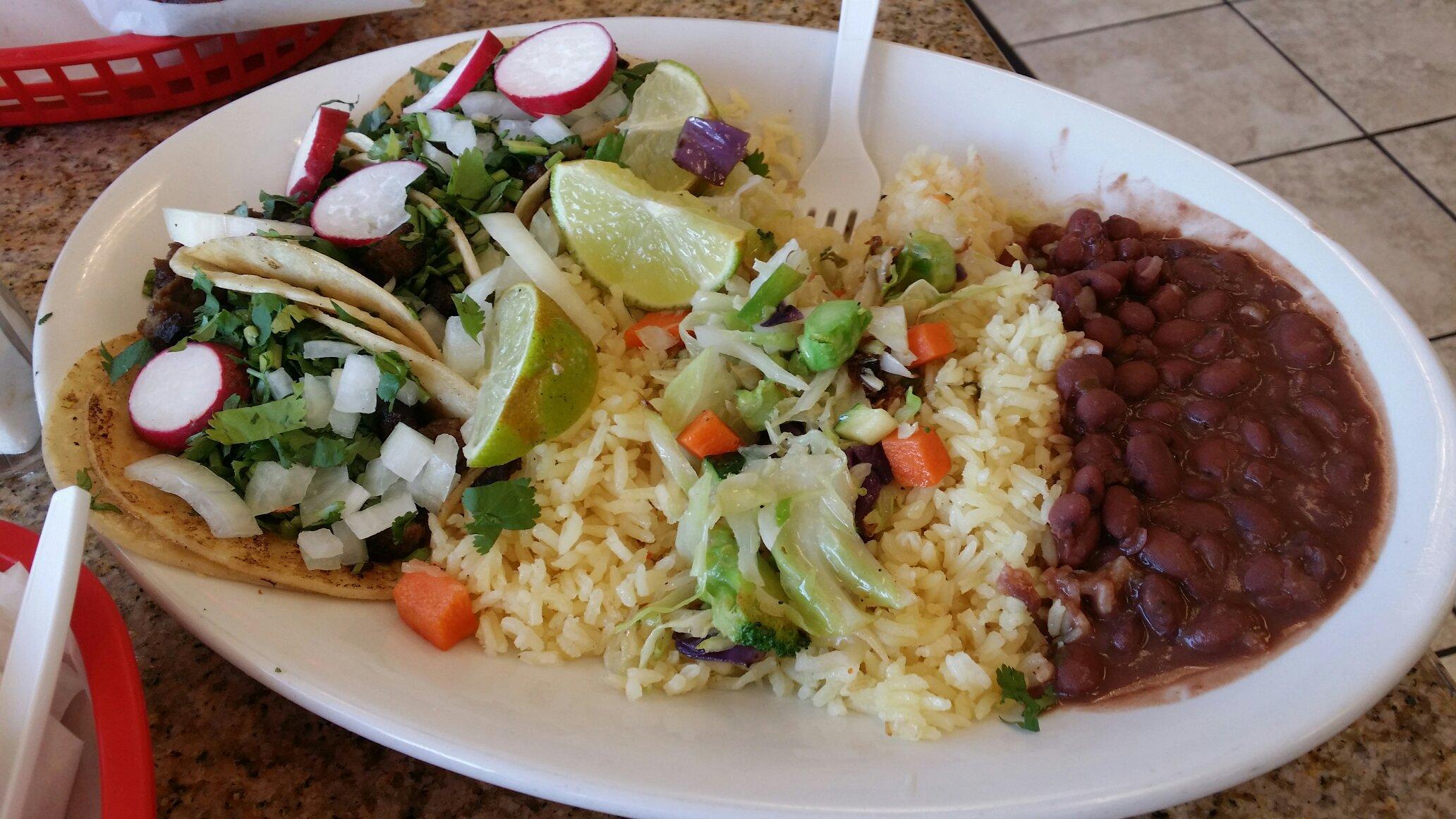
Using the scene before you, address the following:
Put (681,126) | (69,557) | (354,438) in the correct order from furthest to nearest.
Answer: (681,126) → (354,438) → (69,557)

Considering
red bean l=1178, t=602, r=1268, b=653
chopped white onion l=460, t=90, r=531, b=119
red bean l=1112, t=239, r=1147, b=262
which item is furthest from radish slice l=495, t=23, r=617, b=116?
red bean l=1178, t=602, r=1268, b=653

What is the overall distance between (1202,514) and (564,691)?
124 centimetres

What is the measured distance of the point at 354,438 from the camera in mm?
1726

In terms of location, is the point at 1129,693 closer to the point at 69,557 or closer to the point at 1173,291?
the point at 1173,291

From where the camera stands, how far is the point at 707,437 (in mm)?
1774

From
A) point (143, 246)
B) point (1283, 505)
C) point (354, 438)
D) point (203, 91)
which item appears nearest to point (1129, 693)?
point (1283, 505)

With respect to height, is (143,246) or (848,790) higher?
(143,246)

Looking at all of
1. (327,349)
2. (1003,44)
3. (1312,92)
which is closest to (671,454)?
(327,349)

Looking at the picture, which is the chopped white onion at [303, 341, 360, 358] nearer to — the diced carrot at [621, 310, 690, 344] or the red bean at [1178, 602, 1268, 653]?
the diced carrot at [621, 310, 690, 344]

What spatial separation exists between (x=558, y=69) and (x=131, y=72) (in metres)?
1.32

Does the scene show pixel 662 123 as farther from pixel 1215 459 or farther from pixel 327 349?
pixel 1215 459

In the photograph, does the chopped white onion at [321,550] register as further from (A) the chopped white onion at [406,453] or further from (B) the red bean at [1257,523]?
(B) the red bean at [1257,523]

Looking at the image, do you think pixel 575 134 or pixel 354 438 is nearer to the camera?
pixel 354 438

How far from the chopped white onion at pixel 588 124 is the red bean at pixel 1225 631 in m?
1.68
